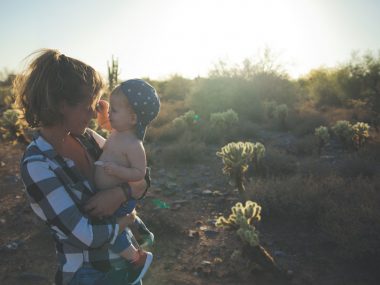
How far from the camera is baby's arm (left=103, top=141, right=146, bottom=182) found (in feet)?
7.06

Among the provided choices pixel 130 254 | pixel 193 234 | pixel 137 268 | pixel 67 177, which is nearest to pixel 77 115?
pixel 67 177

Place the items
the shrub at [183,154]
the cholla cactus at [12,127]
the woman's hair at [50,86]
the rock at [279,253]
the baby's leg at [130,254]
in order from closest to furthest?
the woman's hair at [50,86] < the baby's leg at [130,254] < the rock at [279,253] < the shrub at [183,154] < the cholla cactus at [12,127]

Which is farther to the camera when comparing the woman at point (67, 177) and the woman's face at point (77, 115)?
the woman's face at point (77, 115)

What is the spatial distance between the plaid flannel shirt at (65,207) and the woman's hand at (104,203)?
37mm

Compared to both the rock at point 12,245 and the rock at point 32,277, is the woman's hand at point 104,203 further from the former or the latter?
the rock at point 12,245

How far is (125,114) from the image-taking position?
2.37 m

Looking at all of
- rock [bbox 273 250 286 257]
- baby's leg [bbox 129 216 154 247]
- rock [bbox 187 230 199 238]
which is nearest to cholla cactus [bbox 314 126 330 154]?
rock [bbox 273 250 286 257]

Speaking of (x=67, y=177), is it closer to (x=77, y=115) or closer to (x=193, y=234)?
(x=77, y=115)

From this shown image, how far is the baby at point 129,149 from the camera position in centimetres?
217

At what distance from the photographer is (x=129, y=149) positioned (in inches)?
91.0

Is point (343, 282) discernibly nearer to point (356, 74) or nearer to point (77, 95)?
point (77, 95)

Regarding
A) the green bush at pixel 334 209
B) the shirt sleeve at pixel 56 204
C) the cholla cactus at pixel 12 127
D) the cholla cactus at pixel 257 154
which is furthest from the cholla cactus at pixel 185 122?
the shirt sleeve at pixel 56 204

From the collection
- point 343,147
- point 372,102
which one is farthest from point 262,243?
point 372,102

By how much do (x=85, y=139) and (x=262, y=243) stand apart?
446cm
